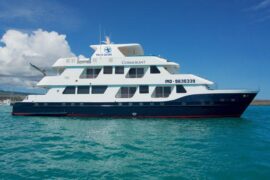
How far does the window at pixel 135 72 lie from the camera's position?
60.3 ft

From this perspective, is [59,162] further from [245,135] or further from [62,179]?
[245,135]

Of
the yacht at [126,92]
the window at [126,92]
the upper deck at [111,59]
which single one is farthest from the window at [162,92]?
the upper deck at [111,59]

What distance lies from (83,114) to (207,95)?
950 centimetres

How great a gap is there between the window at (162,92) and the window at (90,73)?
4997 millimetres

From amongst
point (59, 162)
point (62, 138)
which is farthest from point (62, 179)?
point (62, 138)

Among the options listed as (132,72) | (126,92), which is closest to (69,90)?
(126,92)

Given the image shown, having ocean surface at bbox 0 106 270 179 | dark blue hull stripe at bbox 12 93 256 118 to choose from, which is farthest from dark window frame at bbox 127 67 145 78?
ocean surface at bbox 0 106 270 179

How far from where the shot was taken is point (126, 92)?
59.9 feet

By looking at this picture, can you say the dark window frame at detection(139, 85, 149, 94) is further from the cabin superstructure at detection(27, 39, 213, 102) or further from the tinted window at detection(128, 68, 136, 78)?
the tinted window at detection(128, 68, 136, 78)

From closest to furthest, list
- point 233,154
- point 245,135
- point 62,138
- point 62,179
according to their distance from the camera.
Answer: point 62,179, point 233,154, point 62,138, point 245,135

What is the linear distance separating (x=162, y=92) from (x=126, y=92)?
2.80 metres

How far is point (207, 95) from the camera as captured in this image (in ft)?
54.5

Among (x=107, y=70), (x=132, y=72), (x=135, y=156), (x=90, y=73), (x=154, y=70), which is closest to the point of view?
(x=135, y=156)

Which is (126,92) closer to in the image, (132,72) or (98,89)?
(132,72)
